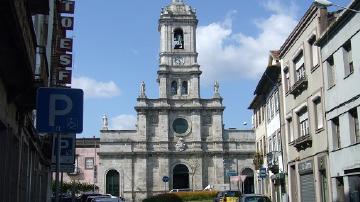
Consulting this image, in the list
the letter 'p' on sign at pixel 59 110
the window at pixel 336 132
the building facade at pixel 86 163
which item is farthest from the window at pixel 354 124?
the building facade at pixel 86 163

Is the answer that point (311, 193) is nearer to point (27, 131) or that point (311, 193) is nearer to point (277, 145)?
point (277, 145)

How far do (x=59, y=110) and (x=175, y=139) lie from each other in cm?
7037

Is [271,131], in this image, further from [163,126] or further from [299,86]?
[163,126]

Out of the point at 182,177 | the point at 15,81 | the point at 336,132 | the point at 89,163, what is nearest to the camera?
the point at 15,81

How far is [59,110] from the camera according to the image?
8.04 meters

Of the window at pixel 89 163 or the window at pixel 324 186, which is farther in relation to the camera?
the window at pixel 89 163

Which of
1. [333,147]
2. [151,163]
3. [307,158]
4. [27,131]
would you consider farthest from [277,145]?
[151,163]

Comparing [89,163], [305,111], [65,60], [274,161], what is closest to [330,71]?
[305,111]

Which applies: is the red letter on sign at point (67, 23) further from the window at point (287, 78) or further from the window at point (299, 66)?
the window at point (299, 66)

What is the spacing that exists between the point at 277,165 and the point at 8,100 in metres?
26.0

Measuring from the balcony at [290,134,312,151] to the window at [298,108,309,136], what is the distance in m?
0.56

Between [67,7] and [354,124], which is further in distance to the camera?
[67,7]

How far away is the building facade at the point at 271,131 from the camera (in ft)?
117

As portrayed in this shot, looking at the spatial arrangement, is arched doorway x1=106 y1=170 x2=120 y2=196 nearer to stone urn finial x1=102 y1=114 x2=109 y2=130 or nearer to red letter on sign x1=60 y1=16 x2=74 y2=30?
stone urn finial x1=102 y1=114 x2=109 y2=130
